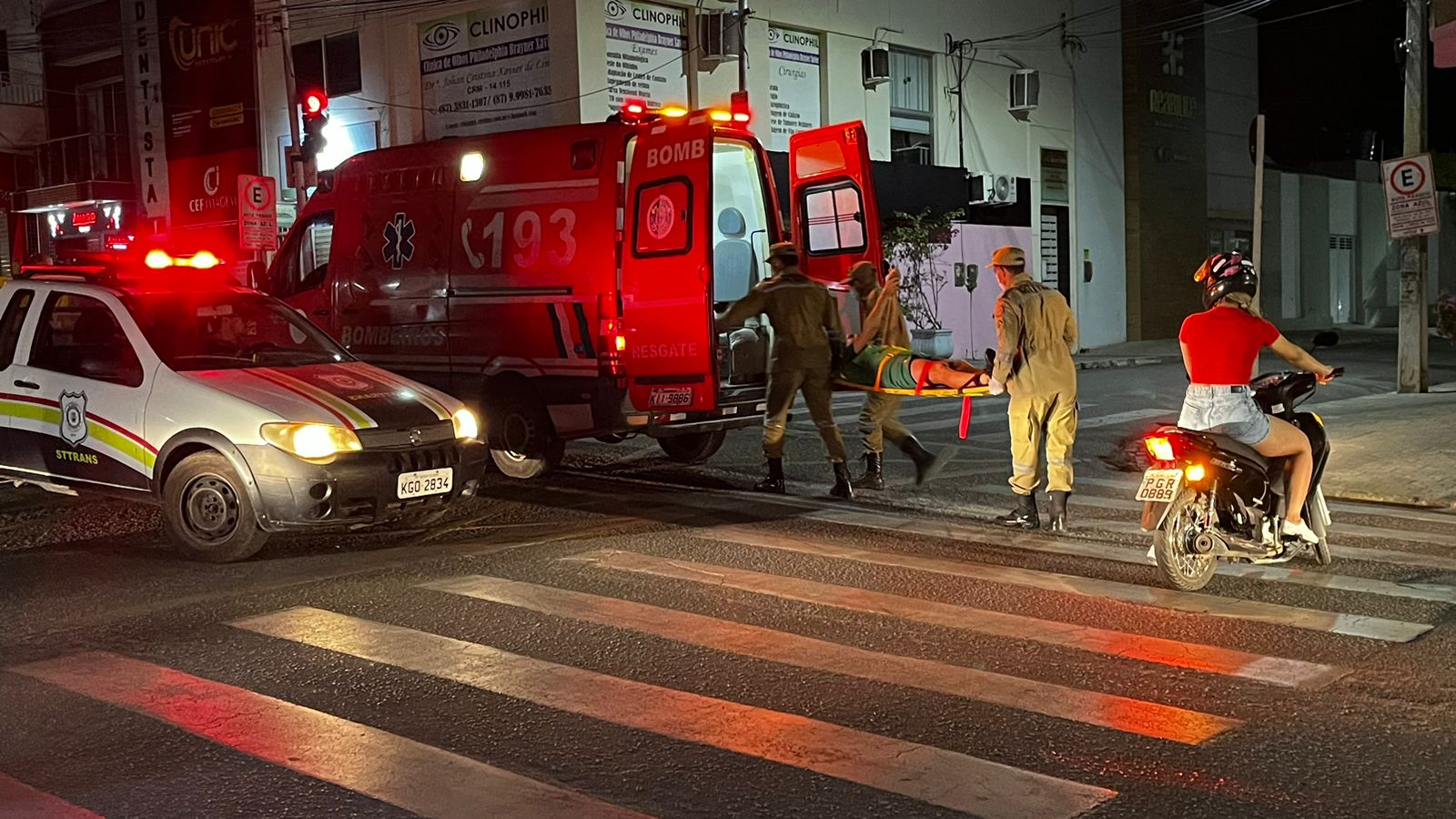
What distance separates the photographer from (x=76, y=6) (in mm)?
31031

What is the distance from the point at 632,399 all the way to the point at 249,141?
19.7 metres

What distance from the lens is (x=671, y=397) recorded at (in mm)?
10695

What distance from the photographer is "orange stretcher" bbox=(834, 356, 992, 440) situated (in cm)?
955

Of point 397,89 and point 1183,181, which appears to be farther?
point 1183,181

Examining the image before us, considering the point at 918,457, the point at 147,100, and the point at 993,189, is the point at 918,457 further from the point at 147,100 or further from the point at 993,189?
the point at 147,100

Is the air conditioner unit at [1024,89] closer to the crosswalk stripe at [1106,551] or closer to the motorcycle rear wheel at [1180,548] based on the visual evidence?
the crosswalk stripe at [1106,551]

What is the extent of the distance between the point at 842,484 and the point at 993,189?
65.7 feet

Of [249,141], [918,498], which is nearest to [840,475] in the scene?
[918,498]

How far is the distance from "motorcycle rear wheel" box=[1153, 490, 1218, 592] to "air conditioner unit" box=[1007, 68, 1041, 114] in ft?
79.0

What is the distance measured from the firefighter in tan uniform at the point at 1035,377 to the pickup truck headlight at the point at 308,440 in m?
3.97

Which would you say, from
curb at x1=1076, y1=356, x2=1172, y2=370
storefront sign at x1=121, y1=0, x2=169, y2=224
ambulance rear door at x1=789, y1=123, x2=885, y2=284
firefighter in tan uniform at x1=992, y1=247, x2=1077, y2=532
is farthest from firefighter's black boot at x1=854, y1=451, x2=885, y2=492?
storefront sign at x1=121, y1=0, x2=169, y2=224

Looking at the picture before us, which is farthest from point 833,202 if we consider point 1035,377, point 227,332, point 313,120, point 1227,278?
point 313,120

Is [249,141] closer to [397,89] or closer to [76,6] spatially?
[397,89]

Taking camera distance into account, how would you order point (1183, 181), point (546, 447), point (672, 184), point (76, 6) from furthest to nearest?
point (1183, 181) → point (76, 6) → point (546, 447) → point (672, 184)
